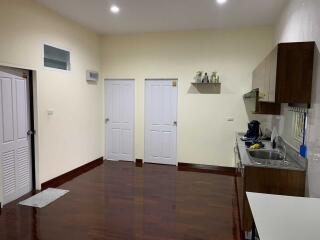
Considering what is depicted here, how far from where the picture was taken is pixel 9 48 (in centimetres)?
345

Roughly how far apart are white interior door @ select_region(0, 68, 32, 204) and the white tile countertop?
3349 mm

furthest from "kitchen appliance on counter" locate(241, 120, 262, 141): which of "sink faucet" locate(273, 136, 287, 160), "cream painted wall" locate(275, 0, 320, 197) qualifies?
"cream painted wall" locate(275, 0, 320, 197)

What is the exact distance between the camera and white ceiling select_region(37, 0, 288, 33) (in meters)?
3.85

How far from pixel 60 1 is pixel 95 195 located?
313cm

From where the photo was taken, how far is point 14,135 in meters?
3.67

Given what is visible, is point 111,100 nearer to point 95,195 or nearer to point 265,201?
point 95,195

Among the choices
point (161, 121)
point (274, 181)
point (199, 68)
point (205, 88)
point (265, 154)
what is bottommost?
point (274, 181)

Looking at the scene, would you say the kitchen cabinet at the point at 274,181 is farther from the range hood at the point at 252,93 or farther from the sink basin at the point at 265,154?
the range hood at the point at 252,93

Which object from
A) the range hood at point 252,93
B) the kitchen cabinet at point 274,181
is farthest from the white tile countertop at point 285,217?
the range hood at point 252,93

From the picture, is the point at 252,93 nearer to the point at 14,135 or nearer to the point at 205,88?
the point at 205,88

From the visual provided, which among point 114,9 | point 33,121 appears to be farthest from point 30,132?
point 114,9

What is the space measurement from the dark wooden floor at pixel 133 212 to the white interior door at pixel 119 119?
131 centimetres

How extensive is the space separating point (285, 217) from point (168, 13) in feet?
12.4

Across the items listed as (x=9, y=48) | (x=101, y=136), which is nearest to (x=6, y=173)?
(x=9, y=48)
